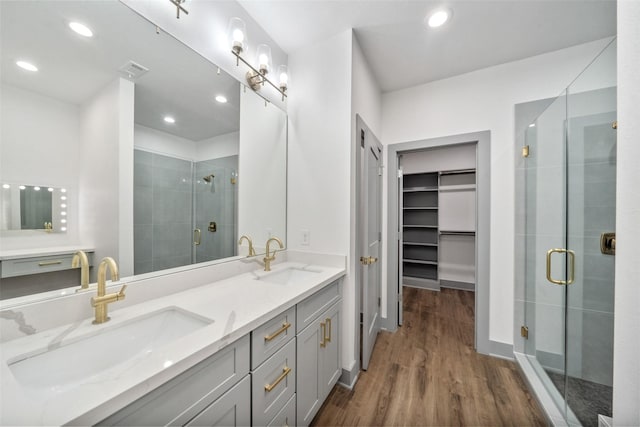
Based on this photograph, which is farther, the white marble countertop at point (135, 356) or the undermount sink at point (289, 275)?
the undermount sink at point (289, 275)

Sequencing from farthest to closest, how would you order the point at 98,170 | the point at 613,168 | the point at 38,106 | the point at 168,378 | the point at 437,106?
1. the point at 437,106
2. the point at 613,168
3. the point at 98,170
4. the point at 38,106
5. the point at 168,378

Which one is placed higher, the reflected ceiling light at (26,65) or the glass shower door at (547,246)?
the reflected ceiling light at (26,65)

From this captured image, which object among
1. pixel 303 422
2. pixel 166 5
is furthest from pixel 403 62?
pixel 303 422

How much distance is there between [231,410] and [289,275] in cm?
99

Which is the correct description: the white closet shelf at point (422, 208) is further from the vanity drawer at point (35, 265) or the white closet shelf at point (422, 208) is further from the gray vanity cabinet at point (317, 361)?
the vanity drawer at point (35, 265)

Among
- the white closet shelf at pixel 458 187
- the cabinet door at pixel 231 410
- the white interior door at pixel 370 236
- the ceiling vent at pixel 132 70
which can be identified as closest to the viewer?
the cabinet door at pixel 231 410

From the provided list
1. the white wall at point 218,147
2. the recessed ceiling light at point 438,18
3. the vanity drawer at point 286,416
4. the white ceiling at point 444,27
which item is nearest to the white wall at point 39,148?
the white wall at point 218,147

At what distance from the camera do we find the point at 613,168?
1.33 metres

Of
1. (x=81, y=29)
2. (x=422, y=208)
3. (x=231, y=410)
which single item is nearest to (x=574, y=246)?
(x=231, y=410)

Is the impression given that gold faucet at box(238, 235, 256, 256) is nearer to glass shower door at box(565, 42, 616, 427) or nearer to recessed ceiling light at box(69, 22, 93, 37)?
recessed ceiling light at box(69, 22, 93, 37)

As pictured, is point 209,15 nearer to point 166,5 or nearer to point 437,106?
point 166,5

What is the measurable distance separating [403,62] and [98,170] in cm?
242

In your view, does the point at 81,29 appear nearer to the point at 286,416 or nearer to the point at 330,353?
the point at 286,416

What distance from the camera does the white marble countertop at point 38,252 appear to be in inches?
30.1
